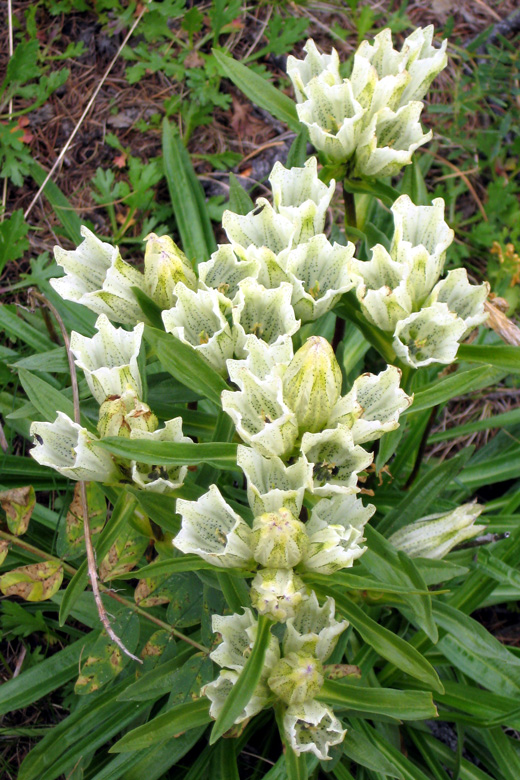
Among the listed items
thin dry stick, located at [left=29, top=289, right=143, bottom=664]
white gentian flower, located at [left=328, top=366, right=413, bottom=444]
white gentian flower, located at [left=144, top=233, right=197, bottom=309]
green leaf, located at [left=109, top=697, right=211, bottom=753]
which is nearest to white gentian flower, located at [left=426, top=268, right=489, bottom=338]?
white gentian flower, located at [left=328, top=366, right=413, bottom=444]

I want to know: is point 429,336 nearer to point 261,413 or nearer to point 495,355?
point 495,355

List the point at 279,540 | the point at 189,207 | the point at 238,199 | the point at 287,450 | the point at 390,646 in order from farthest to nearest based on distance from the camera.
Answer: the point at 189,207 < the point at 238,199 < the point at 390,646 < the point at 287,450 < the point at 279,540

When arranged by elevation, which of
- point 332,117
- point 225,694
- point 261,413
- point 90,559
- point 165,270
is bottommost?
point 225,694

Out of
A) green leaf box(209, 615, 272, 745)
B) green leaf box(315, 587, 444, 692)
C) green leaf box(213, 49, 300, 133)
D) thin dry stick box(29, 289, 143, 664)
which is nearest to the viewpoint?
green leaf box(209, 615, 272, 745)

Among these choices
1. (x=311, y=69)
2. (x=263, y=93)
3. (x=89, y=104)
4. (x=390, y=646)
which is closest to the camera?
(x=390, y=646)

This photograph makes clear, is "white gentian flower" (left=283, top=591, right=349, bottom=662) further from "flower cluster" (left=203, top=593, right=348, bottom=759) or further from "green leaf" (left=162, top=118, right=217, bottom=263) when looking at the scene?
"green leaf" (left=162, top=118, right=217, bottom=263)

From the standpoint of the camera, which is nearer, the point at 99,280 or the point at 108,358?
the point at 108,358

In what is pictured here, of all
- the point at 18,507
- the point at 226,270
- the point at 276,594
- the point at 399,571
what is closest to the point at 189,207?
the point at 226,270
